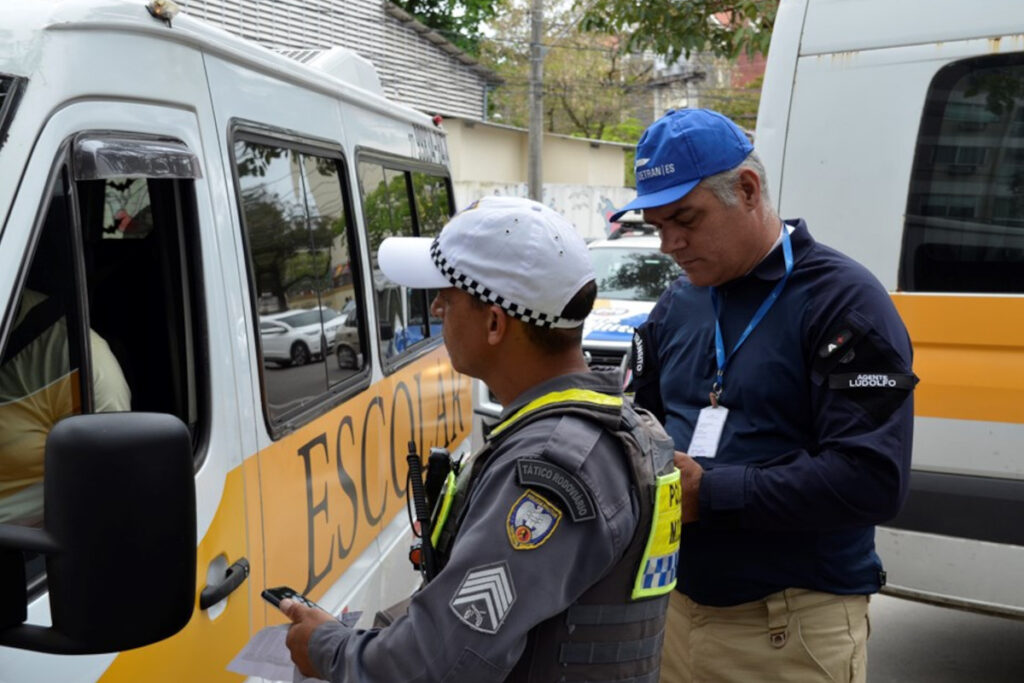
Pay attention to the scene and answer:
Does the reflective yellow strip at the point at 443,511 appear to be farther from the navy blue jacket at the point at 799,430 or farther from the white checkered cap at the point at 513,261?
the navy blue jacket at the point at 799,430

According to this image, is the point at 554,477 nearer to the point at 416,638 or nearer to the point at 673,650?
the point at 416,638

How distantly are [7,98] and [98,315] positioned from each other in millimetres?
605

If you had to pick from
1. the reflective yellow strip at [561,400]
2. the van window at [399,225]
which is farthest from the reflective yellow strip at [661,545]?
the van window at [399,225]

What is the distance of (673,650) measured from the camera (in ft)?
8.16

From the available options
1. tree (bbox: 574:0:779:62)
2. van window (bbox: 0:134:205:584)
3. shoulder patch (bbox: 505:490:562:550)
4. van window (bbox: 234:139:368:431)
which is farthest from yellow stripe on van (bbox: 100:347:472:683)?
tree (bbox: 574:0:779:62)

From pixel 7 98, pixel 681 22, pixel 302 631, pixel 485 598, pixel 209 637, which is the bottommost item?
pixel 209 637

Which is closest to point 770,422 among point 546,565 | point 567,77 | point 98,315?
point 546,565

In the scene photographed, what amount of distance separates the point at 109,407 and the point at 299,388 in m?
0.73

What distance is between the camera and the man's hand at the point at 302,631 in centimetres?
150

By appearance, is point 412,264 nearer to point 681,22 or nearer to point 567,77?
point 681,22

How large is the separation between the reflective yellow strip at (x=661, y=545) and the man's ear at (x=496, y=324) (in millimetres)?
317

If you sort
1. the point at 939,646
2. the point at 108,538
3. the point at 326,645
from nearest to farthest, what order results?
the point at 108,538, the point at 326,645, the point at 939,646

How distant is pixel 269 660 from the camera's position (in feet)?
5.39

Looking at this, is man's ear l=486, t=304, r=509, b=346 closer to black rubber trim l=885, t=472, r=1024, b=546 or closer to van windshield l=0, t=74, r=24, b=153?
van windshield l=0, t=74, r=24, b=153
